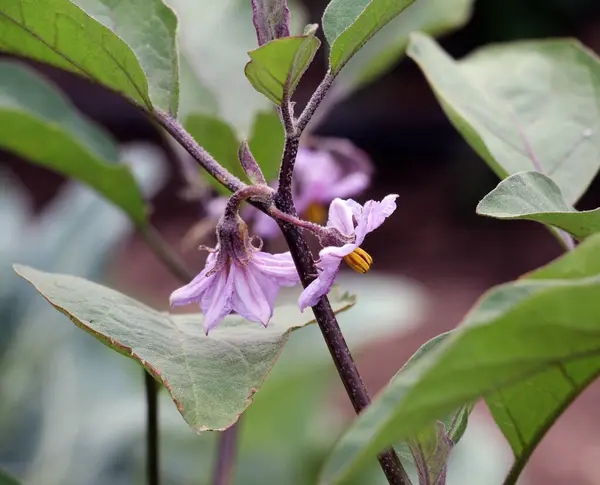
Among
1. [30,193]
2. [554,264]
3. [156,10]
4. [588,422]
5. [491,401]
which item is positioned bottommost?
[588,422]

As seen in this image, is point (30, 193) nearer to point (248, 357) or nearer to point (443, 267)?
point (443, 267)

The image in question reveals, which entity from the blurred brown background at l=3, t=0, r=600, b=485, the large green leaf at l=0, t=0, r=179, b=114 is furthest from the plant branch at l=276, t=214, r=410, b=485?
the blurred brown background at l=3, t=0, r=600, b=485

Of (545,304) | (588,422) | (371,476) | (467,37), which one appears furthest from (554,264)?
(467,37)

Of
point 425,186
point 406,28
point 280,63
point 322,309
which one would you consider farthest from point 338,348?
point 425,186

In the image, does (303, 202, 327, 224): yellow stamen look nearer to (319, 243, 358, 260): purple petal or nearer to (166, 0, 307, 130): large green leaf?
(166, 0, 307, 130): large green leaf

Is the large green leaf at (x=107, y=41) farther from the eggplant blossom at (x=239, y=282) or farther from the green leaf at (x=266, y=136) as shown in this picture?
the green leaf at (x=266, y=136)

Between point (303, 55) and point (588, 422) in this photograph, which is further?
point (588, 422)

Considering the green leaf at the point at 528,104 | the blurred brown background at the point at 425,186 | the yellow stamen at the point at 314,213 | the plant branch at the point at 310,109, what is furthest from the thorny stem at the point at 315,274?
the blurred brown background at the point at 425,186
